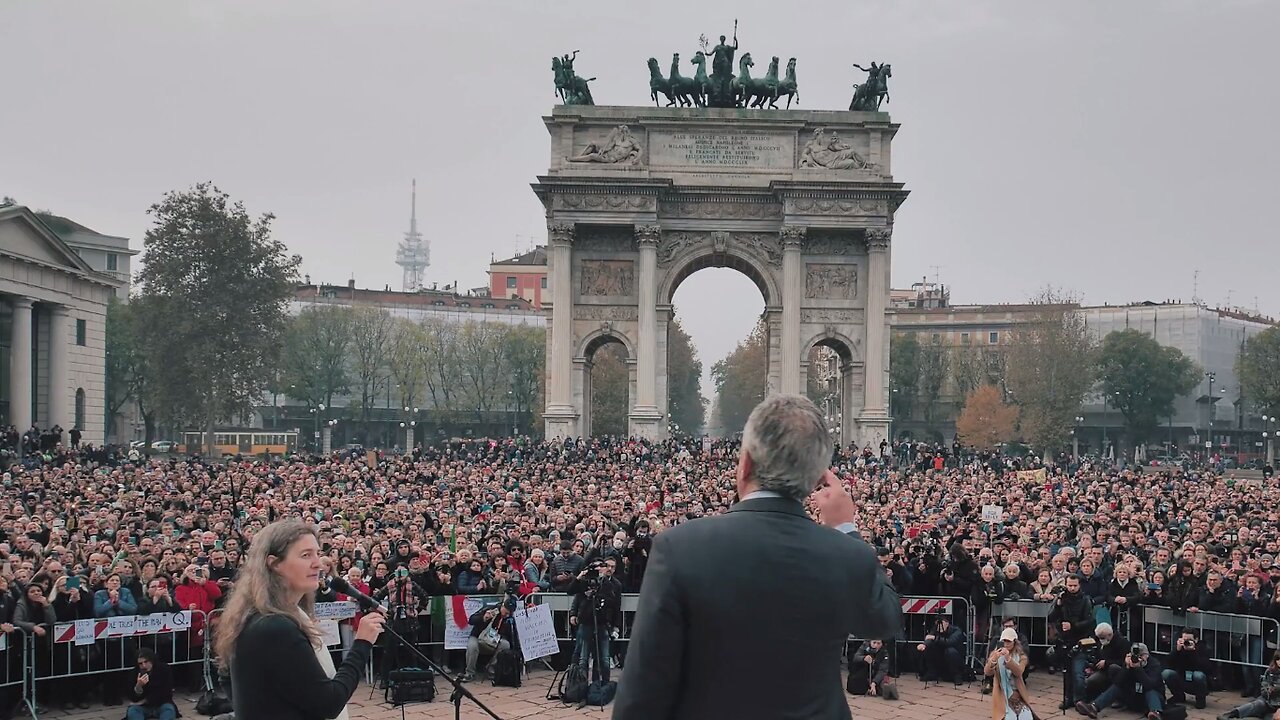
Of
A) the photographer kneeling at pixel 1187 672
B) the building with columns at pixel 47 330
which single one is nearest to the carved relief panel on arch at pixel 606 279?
the building with columns at pixel 47 330

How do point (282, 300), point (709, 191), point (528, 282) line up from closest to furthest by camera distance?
point (709, 191) → point (282, 300) → point (528, 282)

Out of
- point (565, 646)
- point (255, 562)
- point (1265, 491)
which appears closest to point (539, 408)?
point (1265, 491)

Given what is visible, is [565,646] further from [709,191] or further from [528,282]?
[528,282]

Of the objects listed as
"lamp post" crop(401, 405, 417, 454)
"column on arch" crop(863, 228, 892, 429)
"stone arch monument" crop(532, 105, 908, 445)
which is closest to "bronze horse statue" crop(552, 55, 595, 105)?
"stone arch monument" crop(532, 105, 908, 445)

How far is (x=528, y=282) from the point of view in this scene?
124 m

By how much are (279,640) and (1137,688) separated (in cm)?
1149

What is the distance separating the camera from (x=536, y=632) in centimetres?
1453

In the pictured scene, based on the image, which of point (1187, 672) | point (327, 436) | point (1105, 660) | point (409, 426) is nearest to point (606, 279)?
point (1187, 672)

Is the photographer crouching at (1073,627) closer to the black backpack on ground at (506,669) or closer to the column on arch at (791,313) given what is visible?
the black backpack on ground at (506,669)

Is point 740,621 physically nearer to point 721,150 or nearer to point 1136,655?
point 1136,655

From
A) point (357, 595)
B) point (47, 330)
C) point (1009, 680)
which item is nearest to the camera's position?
point (357, 595)

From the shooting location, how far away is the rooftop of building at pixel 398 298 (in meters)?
106

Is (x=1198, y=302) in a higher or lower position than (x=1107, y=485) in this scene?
higher

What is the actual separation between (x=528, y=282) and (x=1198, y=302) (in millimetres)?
63641
